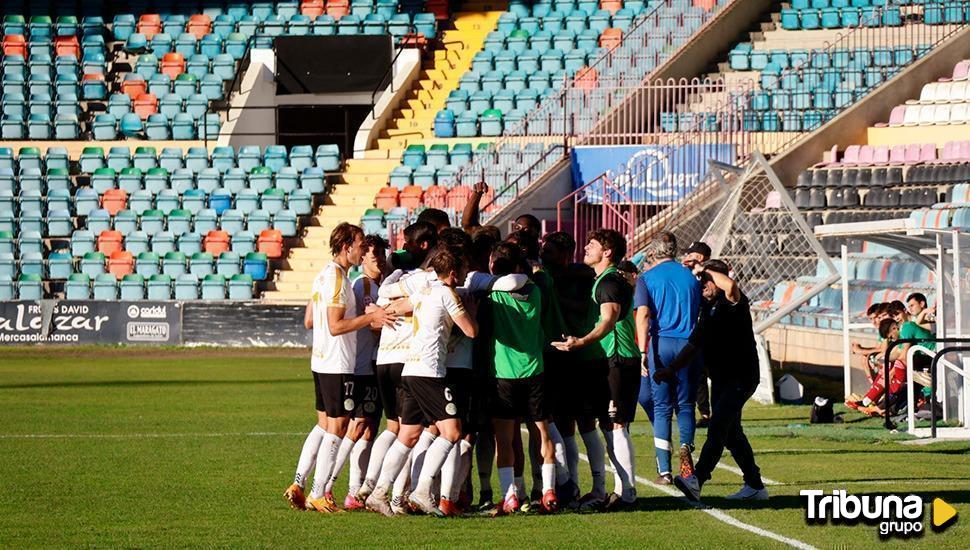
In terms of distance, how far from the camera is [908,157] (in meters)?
28.0

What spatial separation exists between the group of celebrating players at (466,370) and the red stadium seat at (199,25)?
3117 centimetres

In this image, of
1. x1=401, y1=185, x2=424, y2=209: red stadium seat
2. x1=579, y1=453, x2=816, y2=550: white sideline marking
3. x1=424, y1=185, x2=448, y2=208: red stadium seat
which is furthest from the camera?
x1=401, y1=185, x2=424, y2=209: red stadium seat

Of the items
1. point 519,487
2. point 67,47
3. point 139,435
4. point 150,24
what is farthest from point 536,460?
point 150,24

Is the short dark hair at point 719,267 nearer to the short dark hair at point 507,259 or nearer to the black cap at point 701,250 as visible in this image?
the short dark hair at point 507,259

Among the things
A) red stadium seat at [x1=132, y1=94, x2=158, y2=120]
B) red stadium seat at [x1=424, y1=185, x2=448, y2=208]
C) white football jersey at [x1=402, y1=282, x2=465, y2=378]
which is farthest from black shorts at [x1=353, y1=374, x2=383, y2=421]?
red stadium seat at [x1=132, y1=94, x2=158, y2=120]

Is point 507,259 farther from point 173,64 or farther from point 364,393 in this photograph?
point 173,64

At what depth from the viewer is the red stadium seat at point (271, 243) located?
34.1m

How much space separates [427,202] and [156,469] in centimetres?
1941

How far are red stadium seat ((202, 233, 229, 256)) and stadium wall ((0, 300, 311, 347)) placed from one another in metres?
3.40

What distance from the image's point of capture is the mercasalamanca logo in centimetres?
1019

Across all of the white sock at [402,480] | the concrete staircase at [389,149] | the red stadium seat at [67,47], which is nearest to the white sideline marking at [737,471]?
the white sock at [402,480]

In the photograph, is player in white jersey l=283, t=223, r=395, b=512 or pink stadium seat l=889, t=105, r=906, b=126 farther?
pink stadium seat l=889, t=105, r=906, b=126

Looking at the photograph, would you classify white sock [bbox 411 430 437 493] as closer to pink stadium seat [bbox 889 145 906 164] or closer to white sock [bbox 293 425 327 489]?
white sock [bbox 293 425 327 489]

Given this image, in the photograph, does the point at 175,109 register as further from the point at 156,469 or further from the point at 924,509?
the point at 924,509
